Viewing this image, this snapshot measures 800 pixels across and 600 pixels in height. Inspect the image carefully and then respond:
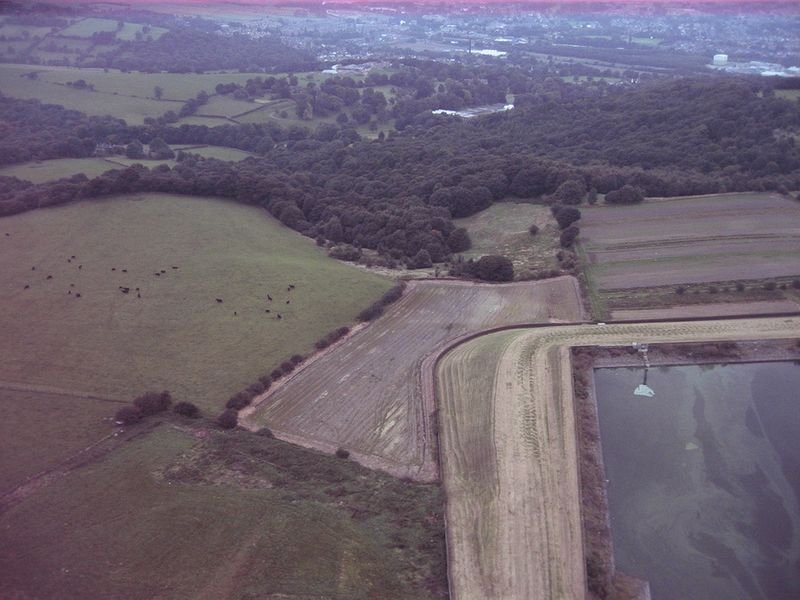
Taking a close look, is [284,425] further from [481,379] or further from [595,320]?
[595,320]

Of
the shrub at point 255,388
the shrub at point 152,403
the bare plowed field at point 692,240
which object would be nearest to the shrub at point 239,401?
the shrub at point 255,388

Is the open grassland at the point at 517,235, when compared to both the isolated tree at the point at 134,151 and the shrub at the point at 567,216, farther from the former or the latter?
the isolated tree at the point at 134,151

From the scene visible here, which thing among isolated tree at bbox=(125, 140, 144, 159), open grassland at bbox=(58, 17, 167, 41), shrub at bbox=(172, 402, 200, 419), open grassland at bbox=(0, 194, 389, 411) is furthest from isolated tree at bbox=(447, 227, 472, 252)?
isolated tree at bbox=(125, 140, 144, 159)

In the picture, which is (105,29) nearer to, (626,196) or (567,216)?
(567,216)

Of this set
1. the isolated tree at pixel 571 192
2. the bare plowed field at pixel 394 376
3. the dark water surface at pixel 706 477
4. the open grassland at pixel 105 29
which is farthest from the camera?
the open grassland at pixel 105 29

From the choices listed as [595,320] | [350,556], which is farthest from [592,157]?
[350,556]

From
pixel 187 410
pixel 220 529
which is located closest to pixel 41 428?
pixel 187 410
